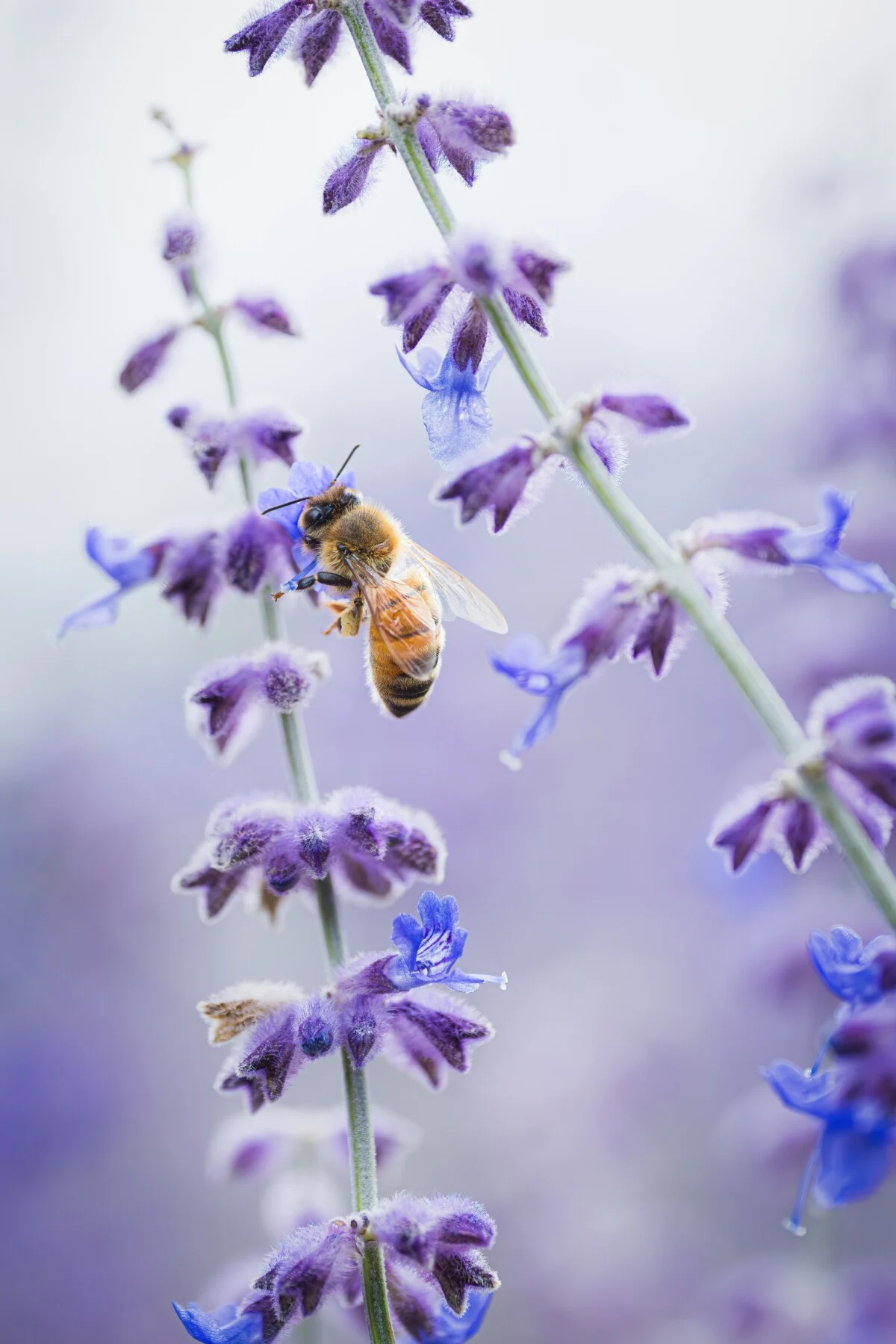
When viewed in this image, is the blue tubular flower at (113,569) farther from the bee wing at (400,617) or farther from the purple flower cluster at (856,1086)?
the purple flower cluster at (856,1086)

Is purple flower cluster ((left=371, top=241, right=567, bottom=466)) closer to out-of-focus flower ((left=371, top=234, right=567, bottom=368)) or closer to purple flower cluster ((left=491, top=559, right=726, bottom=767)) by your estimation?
out-of-focus flower ((left=371, top=234, right=567, bottom=368))

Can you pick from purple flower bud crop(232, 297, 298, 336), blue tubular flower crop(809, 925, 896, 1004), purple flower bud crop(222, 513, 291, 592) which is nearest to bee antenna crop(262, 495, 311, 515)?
purple flower bud crop(222, 513, 291, 592)

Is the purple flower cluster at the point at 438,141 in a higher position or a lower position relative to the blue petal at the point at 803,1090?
higher

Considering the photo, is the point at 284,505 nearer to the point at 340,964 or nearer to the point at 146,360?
the point at 146,360

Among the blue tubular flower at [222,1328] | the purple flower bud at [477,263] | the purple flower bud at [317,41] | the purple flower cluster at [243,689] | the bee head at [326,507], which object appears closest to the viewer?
the purple flower bud at [477,263]

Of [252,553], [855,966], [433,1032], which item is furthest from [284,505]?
[855,966]

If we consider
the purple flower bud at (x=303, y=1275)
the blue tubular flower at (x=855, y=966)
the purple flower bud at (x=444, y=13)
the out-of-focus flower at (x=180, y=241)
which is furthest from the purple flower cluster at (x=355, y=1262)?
the purple flower bud at (x=444, y=13)
